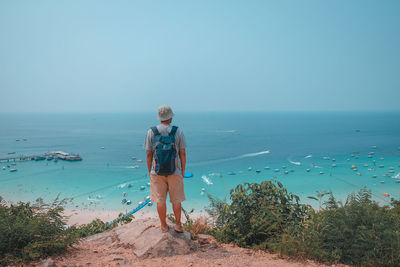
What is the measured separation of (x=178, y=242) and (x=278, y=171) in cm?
4652

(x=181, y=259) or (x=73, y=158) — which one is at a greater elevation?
(x=181, y=259)

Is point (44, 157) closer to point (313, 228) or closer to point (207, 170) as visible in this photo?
point (207, 170)

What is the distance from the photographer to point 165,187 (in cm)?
461

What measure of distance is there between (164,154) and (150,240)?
1542 millimetres

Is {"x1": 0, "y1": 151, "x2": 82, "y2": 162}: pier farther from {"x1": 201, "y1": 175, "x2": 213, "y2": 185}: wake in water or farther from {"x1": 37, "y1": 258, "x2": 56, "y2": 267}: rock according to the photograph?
{"x1": 37, "y1": 258, "x2": 56, "y2": 267}: rock

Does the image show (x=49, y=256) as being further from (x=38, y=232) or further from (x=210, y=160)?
(x=210, y=160)

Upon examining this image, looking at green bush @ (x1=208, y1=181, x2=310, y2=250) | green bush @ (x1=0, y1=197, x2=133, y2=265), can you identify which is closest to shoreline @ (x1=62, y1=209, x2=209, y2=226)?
green bush @ (x1=208, y1=181, x2=310, y2=250)

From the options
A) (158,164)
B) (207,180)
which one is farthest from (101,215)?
(158,164)

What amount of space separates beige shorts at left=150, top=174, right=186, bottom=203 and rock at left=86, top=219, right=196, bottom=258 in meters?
0.66

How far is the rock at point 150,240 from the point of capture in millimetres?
4312

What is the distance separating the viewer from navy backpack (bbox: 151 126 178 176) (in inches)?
170

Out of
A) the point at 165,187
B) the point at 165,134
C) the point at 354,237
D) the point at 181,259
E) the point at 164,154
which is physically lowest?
the point at 181,259

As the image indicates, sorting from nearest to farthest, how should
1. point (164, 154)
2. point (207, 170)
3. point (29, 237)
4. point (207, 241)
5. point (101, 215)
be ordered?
point (29, 237) < point (164, 154) < point (207, 241) < point (101, 215) < point (207, 170)

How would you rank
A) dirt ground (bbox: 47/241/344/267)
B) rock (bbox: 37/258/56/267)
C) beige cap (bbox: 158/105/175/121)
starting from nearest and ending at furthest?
rock (bbox: 37/258/56/267), dirt ground (bbox: 47/241/344/267), beige cap (bbox: 158/105/175/121)
